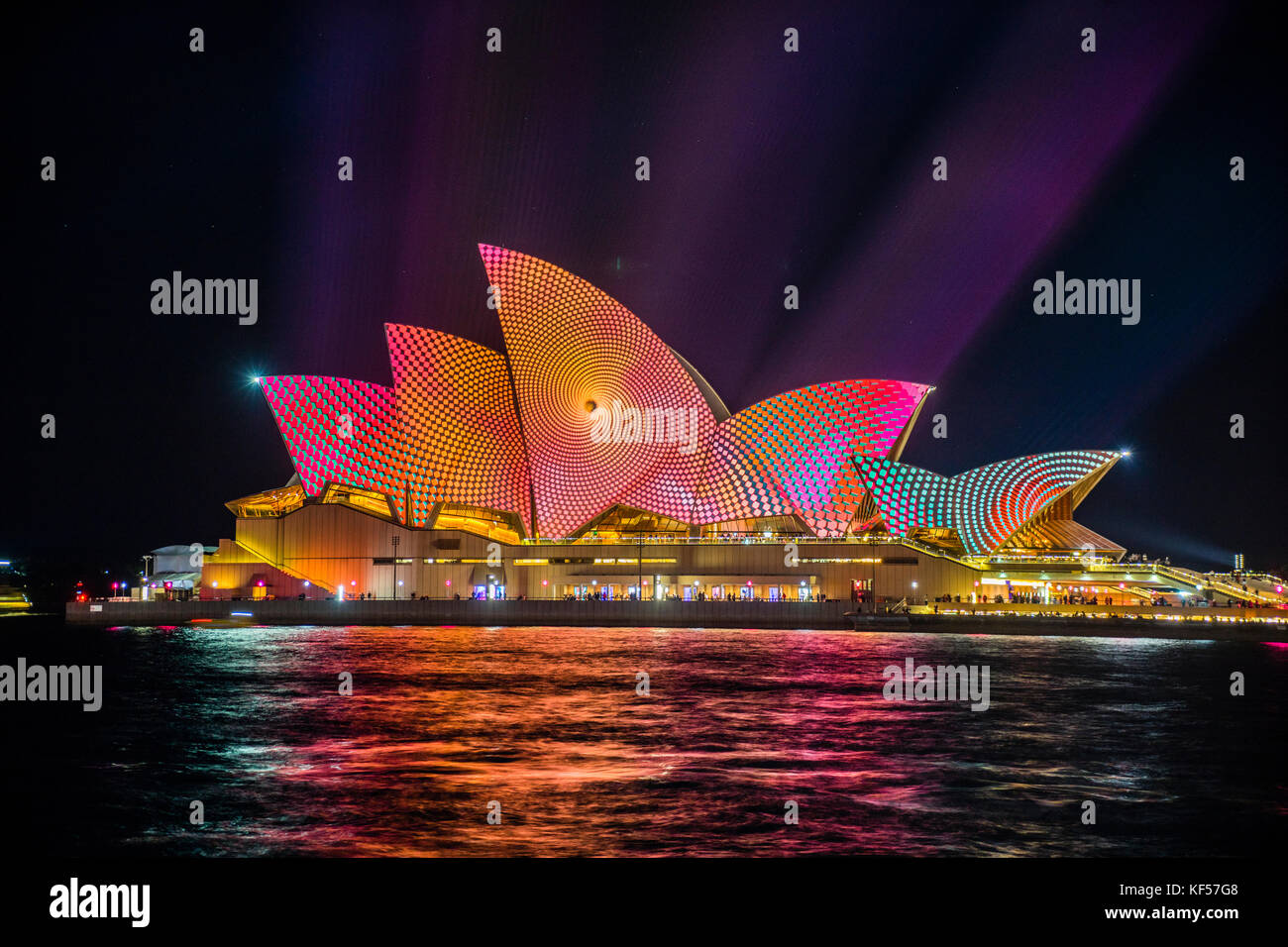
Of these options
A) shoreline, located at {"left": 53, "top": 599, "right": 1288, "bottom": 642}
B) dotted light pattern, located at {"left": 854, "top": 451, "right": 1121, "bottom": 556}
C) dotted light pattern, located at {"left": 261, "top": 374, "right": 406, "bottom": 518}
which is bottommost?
shoreline, located at {"left": 53, "top": 599, "right": 1288, "bottom": 642}

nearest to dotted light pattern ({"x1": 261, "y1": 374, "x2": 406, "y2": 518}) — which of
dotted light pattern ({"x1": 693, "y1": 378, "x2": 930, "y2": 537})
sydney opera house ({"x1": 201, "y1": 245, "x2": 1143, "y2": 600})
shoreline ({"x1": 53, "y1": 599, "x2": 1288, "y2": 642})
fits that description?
sydney opera house ({"x1": 201, "y1": 245, "x2": 1143, "y2": 600})

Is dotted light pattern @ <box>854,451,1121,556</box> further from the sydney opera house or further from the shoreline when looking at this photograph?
the shoreline

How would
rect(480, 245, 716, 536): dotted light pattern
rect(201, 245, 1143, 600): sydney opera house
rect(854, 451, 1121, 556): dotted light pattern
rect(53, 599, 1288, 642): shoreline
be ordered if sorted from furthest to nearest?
1. rect(854, 451, 1121, 556): dotted light pattern
2. rect(201, 245, 1143, 600): sydney opera house
3. rect(480, 245, 716, 536): dotted light pattern
4. rect(53, 599, 1288, 642): shoreline

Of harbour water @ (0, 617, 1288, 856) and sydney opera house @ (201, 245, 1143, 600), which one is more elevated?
sydney opera house @ (201, 245, 1143, 600)

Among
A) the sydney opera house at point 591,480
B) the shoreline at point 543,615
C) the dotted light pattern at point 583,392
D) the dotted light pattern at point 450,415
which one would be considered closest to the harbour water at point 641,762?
the shoreline at point 543,615

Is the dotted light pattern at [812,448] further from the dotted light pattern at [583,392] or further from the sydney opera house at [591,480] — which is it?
the dotted light pattern at [583,392]

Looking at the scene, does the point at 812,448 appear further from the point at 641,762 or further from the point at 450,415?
the point at 641,762
